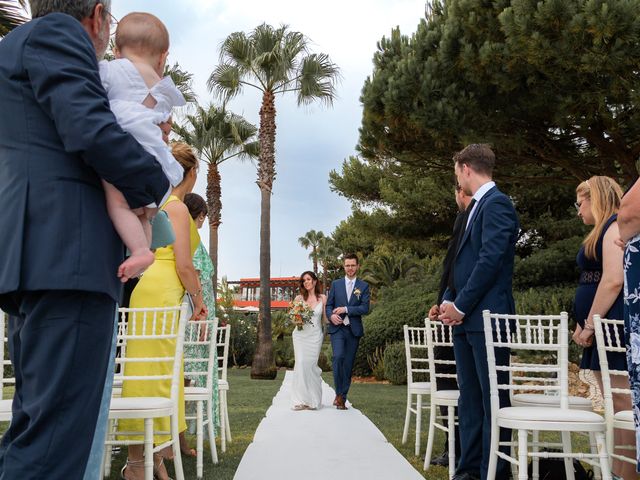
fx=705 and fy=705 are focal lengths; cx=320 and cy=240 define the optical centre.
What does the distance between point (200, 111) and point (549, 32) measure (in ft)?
63.0

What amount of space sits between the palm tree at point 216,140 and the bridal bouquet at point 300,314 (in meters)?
16.8

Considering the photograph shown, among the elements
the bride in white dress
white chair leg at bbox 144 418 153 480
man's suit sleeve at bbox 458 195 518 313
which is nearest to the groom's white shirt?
the bride in white dress

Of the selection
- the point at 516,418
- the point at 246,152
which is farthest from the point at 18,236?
the point at 246,152

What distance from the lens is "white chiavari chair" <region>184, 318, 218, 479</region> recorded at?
5.43m

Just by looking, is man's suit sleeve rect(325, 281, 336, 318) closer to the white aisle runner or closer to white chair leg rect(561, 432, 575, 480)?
the white aisle runner

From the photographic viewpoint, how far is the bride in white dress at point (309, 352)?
10078mm

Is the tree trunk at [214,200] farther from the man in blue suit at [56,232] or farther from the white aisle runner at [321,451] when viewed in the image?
the man in blue suit at [56,232]

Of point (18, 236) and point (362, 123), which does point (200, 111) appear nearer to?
point (362, 123)

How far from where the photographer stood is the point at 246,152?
2786 cm

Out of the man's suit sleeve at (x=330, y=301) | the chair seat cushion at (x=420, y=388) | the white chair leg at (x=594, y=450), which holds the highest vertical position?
the man's suit sleeve at (x=330, y=301)

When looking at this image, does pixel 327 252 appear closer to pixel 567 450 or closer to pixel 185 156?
pixel 185 156

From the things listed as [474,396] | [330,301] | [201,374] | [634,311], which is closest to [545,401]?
[474,396]

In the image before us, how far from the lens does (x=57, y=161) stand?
6.31 ft

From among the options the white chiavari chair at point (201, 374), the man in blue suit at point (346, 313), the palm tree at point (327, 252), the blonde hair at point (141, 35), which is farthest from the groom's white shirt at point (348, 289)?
the palm tree at point (327, 252)
